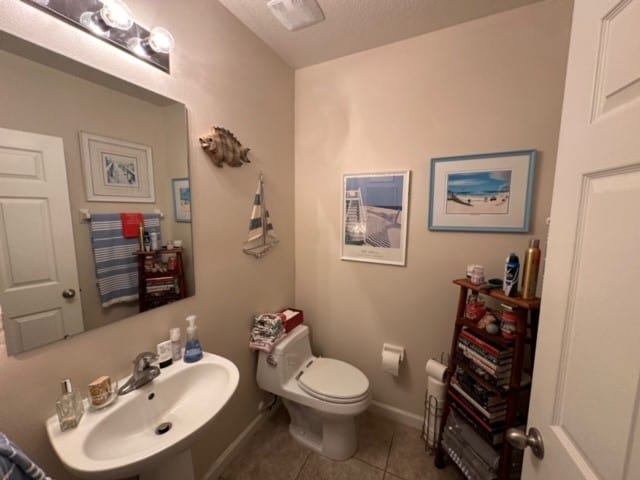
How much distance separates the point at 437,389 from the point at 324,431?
0.73 meters

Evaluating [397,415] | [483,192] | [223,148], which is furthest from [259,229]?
[397,415]

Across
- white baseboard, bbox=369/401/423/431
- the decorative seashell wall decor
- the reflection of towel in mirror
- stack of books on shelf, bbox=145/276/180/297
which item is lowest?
white baseboard, bbox=369/401/423/431

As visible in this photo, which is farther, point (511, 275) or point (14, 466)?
point (511, 275)

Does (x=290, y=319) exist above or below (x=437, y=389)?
above

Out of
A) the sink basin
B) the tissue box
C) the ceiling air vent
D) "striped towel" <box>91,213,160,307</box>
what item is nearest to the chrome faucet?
the sink basin

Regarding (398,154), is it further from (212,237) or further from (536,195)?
(212,237)

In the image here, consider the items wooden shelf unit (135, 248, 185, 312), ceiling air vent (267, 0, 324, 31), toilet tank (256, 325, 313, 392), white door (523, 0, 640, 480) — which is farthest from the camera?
toilet tank (256, 325, 313, 392)

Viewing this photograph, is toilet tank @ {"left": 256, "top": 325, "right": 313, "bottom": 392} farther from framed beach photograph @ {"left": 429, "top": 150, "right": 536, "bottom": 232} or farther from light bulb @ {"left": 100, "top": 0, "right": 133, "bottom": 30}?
light bulb @ {"left": 100, "top": 0, "right": 133, "bottom": 30}

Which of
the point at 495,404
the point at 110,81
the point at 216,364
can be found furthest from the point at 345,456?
the point at 110,81

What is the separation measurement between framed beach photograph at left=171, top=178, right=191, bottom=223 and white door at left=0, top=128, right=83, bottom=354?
0.38m

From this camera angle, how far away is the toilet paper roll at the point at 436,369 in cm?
151

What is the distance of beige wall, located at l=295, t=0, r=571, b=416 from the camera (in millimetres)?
1322

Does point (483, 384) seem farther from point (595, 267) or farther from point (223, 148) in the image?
Result: point (223, 148)

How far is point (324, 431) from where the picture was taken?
1566 mm
